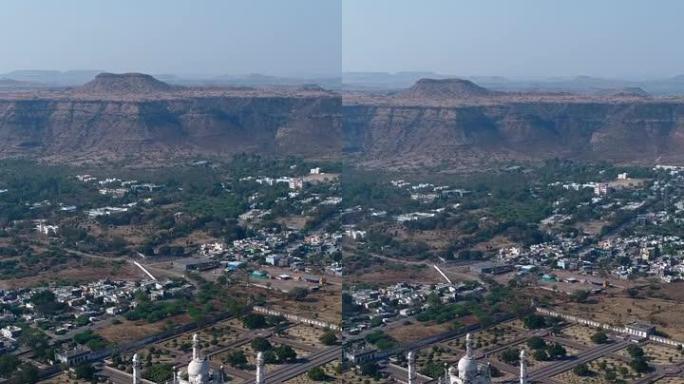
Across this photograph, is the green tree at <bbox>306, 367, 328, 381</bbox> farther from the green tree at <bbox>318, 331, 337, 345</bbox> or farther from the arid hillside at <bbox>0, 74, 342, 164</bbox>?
the arid hillside at <bbox>0, 74, 342, 164</bbox>

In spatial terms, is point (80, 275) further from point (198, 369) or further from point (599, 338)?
point (198, 369)

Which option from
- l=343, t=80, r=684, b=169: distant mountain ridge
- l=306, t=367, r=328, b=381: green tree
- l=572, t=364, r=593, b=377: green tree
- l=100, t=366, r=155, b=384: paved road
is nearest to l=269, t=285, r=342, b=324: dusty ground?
l=306, t=367, r=328, b=381: green tree

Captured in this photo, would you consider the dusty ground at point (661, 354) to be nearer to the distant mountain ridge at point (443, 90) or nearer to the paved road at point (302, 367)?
the paved road at point (302, 367)

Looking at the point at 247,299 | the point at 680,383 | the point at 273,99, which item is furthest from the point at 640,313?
the point at 273,99

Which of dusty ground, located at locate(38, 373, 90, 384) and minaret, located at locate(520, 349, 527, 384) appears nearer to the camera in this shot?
minaret, located at locate(520, 349, 527, 384)

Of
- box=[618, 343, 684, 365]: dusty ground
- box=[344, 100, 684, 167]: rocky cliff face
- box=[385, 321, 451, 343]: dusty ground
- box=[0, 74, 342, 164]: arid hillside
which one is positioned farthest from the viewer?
box=[0, 74, 342, 164]: arid hillside

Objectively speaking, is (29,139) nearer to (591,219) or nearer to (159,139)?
(159,139)

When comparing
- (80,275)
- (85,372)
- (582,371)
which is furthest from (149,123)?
(582,371)
